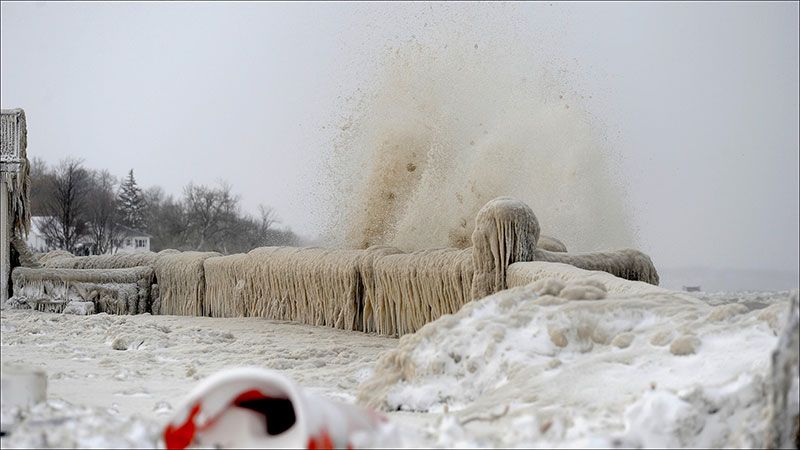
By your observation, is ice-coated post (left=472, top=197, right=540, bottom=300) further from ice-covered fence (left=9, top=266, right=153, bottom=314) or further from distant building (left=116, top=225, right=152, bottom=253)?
distant building (left=116, top=225, right=152, bottom=253)

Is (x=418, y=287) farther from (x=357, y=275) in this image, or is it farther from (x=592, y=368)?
(x=592, y=368)

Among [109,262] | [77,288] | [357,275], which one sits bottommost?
[77,288]

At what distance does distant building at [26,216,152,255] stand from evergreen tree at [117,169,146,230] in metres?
0.38

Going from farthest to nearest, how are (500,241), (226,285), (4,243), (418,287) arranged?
1. (4,243)
2. (226,285)
3. (418,287)
4. (500,241)

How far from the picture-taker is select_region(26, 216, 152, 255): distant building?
106 feet

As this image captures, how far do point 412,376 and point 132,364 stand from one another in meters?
3.35

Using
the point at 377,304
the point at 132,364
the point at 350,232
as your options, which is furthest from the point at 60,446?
the point at 350,232

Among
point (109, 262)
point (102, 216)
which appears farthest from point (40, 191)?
point (109, 262)

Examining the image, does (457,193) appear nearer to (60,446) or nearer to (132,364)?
(132,364)

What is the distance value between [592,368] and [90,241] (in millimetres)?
32153

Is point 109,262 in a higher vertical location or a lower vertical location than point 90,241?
higher

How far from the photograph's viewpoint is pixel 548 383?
4305 millimetres

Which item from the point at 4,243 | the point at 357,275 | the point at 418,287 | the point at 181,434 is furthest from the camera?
the point at 4,243

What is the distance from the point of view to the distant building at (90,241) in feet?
Answer: 106
